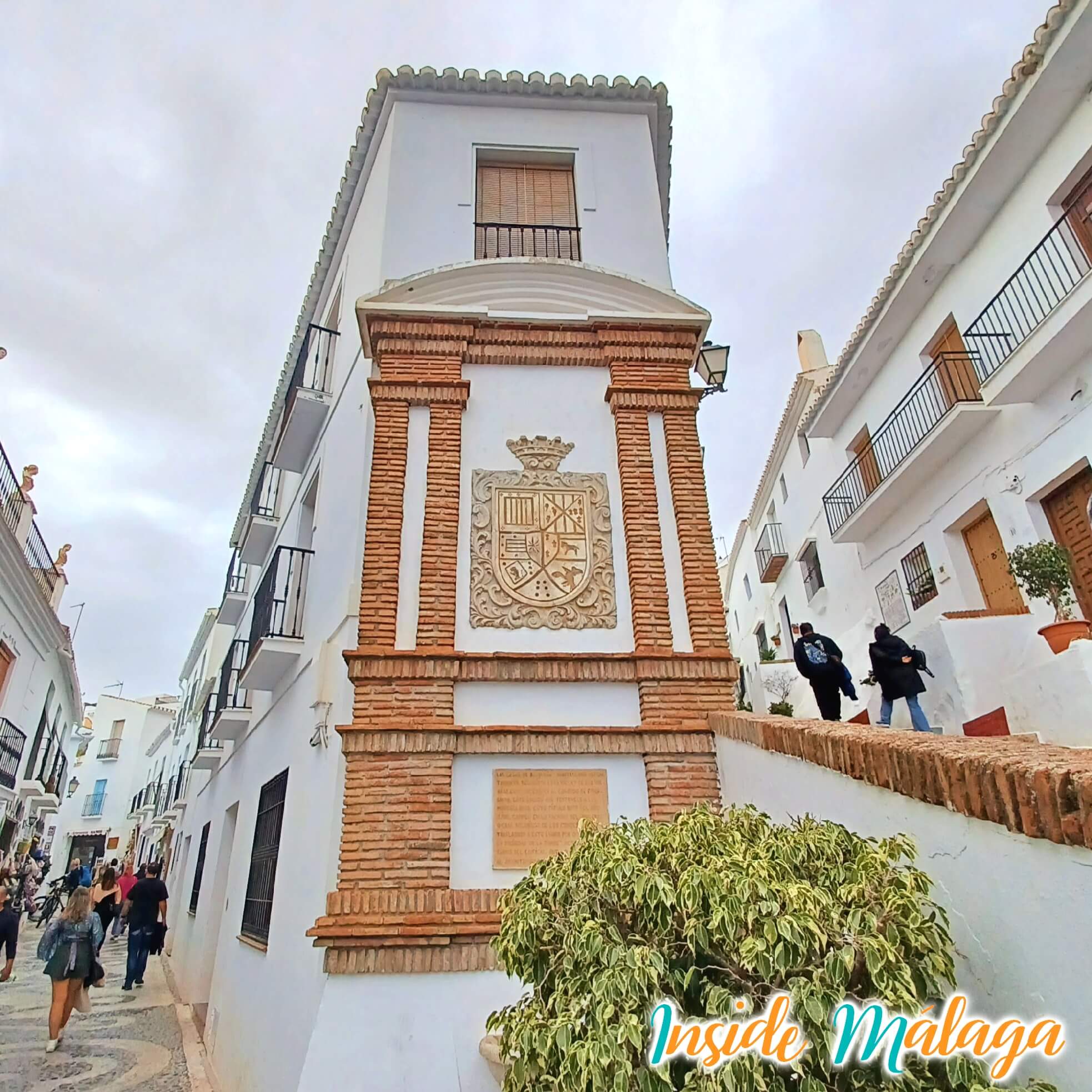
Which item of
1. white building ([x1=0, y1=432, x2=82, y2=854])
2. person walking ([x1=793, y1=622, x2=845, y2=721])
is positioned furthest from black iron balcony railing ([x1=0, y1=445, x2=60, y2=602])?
person walking ([x1=793, y1=622, x2=845, y2=721])

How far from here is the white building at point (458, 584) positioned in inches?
170

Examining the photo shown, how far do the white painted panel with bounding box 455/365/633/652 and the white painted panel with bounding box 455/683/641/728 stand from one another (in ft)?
0.90

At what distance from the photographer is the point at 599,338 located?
626 cm

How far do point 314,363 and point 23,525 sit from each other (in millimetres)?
9910

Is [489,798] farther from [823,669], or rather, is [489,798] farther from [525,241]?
[525,241]

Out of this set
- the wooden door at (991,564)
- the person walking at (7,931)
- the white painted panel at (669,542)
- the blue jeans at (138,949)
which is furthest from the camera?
the blue jeans at (138,949)

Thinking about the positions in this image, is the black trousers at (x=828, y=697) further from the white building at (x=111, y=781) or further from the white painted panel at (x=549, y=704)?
the white building at (x=111, y=781)

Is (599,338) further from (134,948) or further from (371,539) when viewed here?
(134,948)

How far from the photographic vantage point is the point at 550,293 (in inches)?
254

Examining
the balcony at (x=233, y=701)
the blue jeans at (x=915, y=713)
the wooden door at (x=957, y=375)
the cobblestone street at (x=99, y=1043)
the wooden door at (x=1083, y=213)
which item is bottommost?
the cobblestone street at (x=99, y=1043)

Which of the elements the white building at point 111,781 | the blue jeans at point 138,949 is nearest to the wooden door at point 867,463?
the blue jeans at point 138,949

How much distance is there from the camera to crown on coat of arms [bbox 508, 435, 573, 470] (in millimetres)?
5750

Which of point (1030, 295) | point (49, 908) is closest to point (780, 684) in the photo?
point (1030, 295)

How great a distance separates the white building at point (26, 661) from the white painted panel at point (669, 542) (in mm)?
11429
